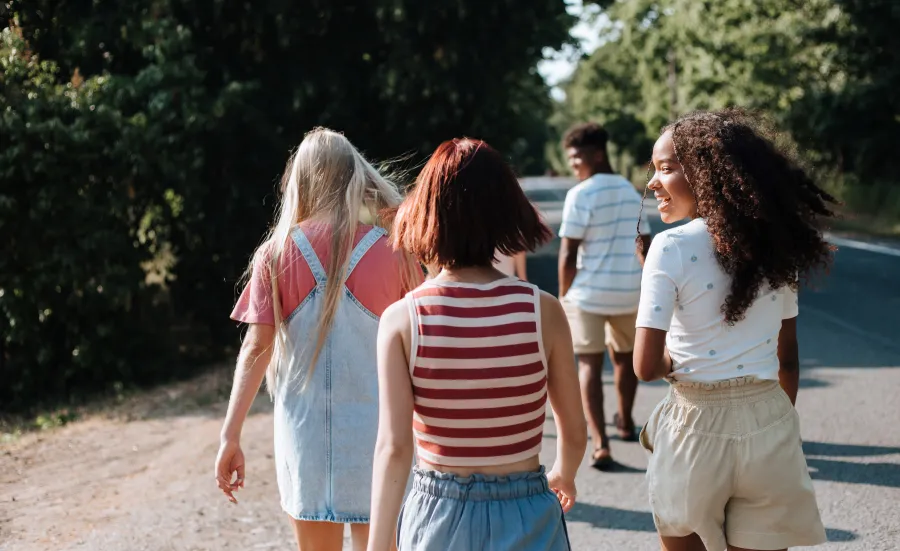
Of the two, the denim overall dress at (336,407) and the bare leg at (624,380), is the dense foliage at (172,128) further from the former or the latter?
the denim overall dress at (336,407)

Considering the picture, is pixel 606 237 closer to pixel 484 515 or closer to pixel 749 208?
pixel 749 208

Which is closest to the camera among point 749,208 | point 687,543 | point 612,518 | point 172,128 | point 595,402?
point 749,208

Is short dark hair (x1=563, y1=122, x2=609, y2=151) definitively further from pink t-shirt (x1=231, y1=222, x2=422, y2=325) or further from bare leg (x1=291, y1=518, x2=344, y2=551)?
bare leg (x1=291, y1=518, x2=344, y2=551)

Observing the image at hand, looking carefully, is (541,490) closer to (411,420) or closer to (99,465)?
(411,420)

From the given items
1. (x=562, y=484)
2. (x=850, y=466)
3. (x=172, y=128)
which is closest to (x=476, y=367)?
(x=562, y=484)

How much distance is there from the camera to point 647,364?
2.90 metres

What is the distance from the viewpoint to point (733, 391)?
292 centimetres

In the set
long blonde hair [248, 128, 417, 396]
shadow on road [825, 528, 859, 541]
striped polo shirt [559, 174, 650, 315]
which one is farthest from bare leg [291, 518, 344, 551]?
striped polo shirt [559, 174, 650, 315]

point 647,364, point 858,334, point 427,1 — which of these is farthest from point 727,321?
point 858,334

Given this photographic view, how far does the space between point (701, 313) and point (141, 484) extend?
15.5 ft

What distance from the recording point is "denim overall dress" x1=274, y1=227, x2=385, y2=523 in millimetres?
3338

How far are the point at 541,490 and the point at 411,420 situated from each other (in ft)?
1.19

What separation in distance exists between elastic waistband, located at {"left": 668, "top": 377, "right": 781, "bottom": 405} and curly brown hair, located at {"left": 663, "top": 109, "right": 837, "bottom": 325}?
0.58 feet

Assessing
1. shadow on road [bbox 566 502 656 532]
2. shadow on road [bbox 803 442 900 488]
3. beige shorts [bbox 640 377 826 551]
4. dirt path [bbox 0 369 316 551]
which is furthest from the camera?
shadow on road [bbox 803 442 900 488]
